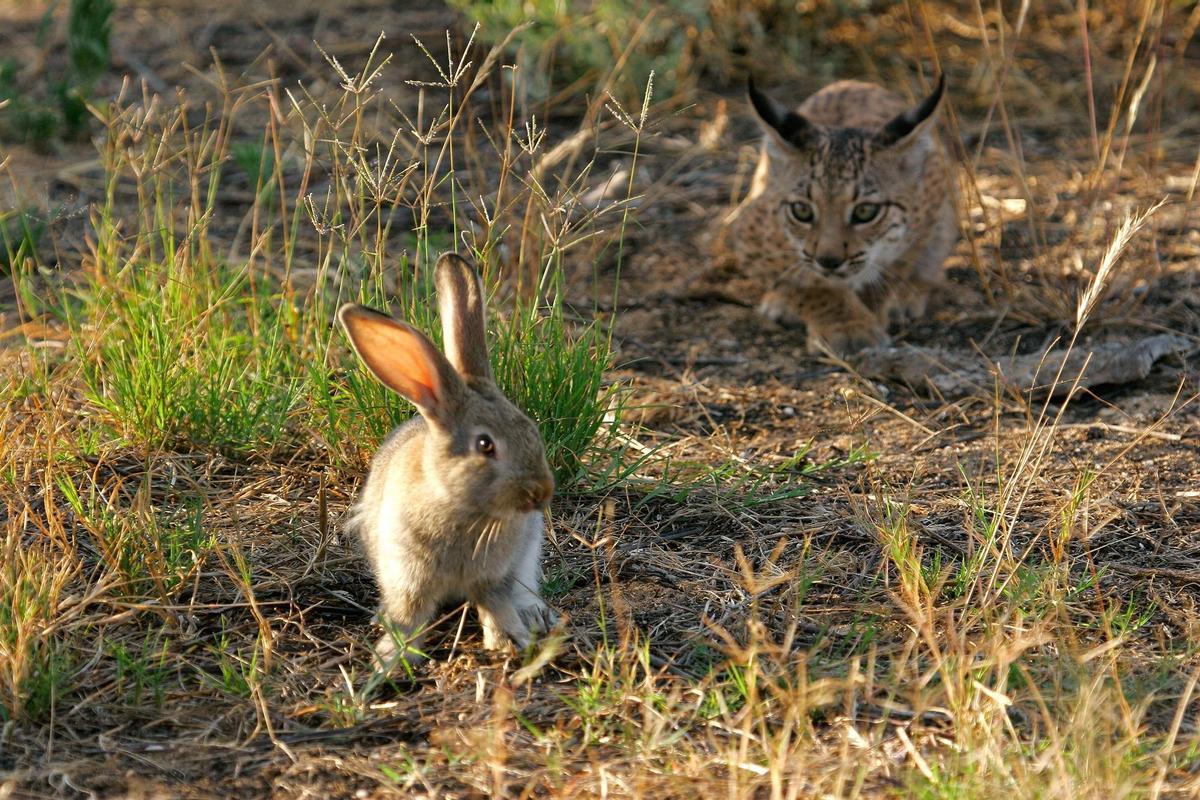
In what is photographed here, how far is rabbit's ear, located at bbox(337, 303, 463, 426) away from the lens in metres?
3.37

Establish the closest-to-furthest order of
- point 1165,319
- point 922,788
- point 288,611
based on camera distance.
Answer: point 922,788
point 288,611
point 1165,319

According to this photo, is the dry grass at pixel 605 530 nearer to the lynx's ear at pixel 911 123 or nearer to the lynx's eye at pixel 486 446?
the lynx's ear at pixel 911 123

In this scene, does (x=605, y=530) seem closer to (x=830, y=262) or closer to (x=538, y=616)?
(x=538, y=616)

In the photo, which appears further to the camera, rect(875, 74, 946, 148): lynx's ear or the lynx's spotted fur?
the lynx's spotted fur

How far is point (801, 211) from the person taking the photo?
6309 millimetres

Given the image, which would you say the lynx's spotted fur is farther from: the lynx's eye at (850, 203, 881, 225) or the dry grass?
the dry grass

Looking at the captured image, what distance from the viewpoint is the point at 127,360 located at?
4469 millimetres

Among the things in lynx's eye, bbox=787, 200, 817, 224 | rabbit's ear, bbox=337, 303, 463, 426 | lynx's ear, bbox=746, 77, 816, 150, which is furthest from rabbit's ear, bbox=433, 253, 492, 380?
lynx's eye, bbox=787, 200, 817, 224

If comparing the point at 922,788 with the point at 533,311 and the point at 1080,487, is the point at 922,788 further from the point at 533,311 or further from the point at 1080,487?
the point at 533,311

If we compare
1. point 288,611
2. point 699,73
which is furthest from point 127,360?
point 699,73

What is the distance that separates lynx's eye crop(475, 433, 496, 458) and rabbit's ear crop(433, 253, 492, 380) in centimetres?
25

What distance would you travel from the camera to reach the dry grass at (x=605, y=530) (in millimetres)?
3078

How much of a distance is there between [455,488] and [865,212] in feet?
11.1

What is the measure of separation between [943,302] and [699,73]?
256cm
